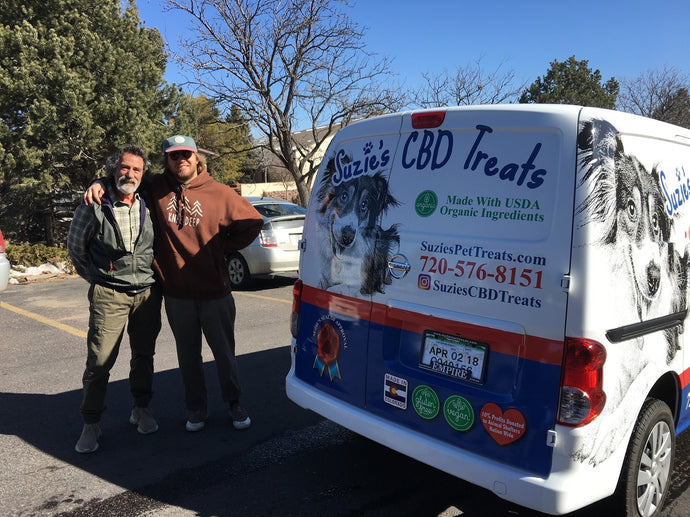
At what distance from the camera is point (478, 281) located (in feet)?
8.34

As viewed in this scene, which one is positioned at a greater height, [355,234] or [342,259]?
[355,234]

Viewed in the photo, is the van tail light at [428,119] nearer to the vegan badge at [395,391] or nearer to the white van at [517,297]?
the white van at [517,297]

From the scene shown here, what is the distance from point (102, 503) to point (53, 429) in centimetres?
120

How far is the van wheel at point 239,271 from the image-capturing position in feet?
31.9

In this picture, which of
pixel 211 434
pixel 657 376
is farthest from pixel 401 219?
pixel 211 434

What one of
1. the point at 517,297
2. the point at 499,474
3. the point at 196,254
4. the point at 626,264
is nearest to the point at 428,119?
the point at 517,297

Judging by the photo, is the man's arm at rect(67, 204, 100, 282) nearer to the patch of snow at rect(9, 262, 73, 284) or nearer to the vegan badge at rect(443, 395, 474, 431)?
the vegan badge at rect(443, 395, 474, 431)

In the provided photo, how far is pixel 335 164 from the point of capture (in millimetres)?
3309

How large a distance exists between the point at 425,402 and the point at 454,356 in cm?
29

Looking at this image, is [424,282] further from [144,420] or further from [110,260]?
[144,420]

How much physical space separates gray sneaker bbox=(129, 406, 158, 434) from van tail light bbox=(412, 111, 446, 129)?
2.71 meters

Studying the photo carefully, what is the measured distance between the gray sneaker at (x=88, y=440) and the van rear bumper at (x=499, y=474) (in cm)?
172

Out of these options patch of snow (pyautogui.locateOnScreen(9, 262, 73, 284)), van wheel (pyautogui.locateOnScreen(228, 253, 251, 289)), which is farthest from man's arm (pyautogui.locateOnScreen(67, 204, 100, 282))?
patch of snow (pyautogui.locateOnScreen(9, 262, 73, 284))

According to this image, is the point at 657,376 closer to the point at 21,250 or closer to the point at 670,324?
the point at 670,324
